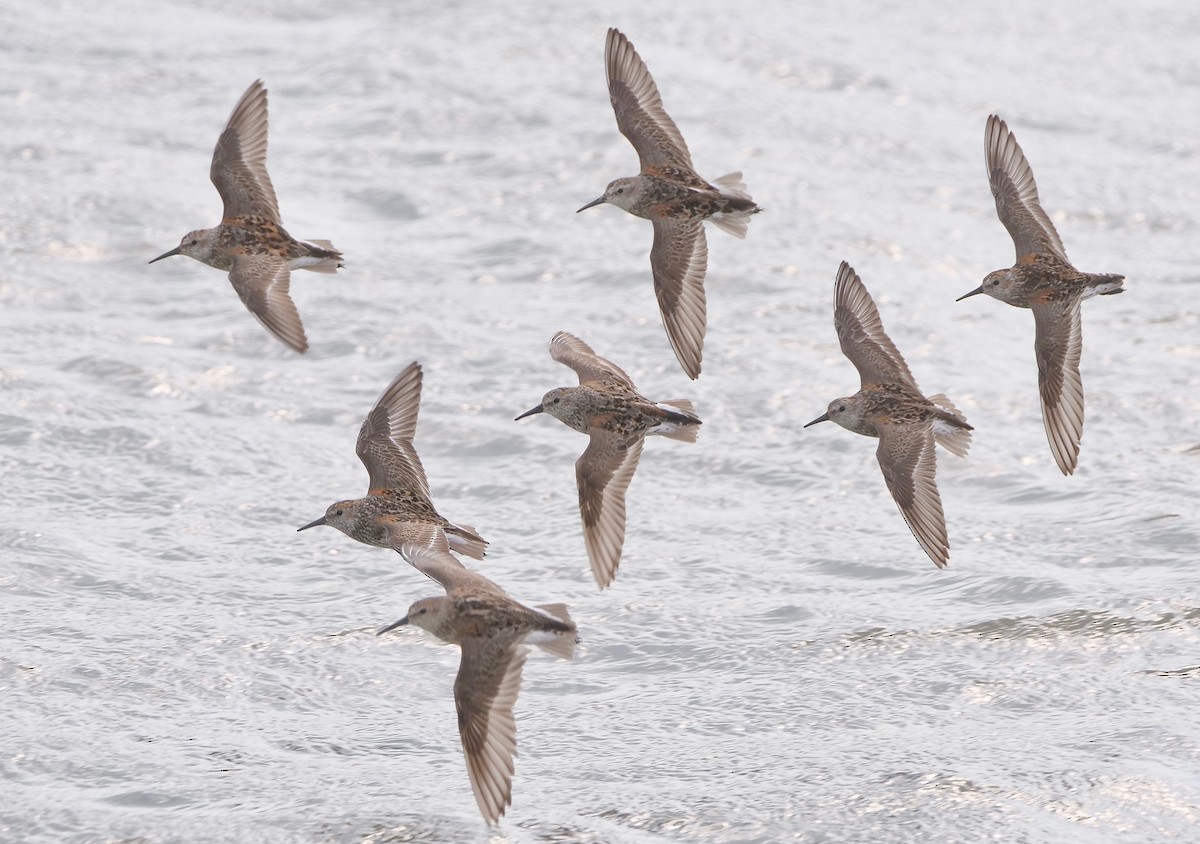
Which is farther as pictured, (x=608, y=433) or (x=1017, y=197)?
(x=1017, y=197)

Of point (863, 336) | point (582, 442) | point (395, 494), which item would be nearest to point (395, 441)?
point (395, 494)

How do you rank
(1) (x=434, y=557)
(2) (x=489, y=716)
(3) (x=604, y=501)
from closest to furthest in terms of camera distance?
(2) (x=489, y=716) → (1) (x=434, y=557) → (3) (x=604, y=501)

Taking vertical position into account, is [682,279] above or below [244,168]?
below

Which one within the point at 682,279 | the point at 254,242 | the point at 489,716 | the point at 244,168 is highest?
the point at 244,168

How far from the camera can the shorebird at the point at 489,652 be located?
5.72 metres

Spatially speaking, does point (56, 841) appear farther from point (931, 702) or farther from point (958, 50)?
point (958, 50)

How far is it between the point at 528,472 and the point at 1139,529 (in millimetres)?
2800

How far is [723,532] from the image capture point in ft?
27.5

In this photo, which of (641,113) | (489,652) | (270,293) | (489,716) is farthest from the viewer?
(641,113)

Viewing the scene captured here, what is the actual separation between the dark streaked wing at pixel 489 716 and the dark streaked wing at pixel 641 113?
2.64 metres

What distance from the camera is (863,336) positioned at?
7.64 metres

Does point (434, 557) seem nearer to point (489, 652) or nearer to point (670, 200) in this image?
point (489, 652)

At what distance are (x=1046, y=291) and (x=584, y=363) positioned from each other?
186 cm

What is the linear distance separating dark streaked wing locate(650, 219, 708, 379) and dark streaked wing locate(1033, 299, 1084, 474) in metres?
1.35
